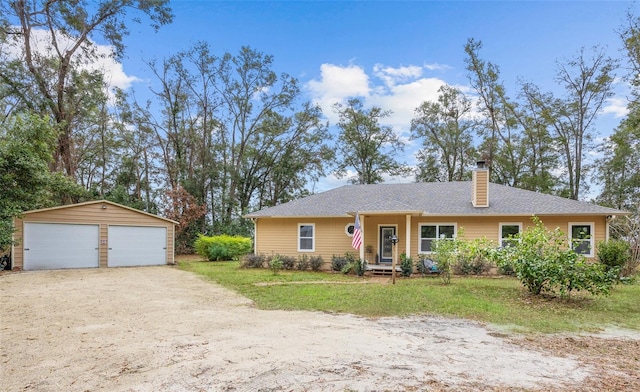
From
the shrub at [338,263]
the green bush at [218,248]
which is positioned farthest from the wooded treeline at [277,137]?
the shrub at [338,263]

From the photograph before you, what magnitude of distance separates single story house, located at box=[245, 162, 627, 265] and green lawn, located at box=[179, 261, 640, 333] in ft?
10.0

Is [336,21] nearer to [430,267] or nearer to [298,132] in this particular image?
[430,267]

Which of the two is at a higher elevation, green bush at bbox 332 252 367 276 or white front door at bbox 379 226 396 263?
white front door at bbox 379 226 396 263

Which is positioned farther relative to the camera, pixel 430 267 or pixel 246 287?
pixel 430 267

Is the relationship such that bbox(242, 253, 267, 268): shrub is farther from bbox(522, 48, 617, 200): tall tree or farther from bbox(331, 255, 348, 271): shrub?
bbox(522, 48, 617, 200): tall tree

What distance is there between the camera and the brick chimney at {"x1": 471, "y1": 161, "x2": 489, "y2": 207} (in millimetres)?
14633

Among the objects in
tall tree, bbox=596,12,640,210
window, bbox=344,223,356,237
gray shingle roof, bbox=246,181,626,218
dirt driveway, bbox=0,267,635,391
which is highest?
tall tree, bbox=596,12,640,210

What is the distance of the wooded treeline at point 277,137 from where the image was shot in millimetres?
23938

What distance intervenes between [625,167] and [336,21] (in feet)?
78.8

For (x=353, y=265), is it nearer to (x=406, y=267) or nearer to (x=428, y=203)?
(x=406, y=267)

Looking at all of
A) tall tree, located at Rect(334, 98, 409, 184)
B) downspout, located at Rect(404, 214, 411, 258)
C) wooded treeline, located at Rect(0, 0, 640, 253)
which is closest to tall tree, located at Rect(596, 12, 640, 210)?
wooded treeline, located at Rect(0, 0, 640, 253)

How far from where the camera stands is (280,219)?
Answer: 16.3 m

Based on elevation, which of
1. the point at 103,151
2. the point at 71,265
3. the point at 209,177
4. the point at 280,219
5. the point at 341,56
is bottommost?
the point at 71,265

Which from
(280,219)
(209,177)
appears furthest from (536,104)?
(209,177)
